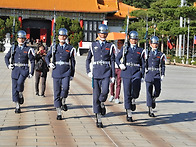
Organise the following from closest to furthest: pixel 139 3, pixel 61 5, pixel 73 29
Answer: pixel 73 29 < pixel 61 5 < pixel 139 3

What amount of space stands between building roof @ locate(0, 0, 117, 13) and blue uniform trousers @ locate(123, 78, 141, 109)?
54.8 metres

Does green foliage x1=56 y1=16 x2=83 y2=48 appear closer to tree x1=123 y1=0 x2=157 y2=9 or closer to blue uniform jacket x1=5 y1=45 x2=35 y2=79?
tree x1=123 y1=0 x2=157 y2=9

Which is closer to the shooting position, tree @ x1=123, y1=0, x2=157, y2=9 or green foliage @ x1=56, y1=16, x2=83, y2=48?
green foliage @ x1=56, y1=16, x2=83, y2=48

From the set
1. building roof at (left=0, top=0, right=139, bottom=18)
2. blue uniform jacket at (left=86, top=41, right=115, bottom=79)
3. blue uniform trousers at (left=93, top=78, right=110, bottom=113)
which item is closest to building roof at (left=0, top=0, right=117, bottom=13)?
building roof at (left=0, top=0, right=139, bottom=18)

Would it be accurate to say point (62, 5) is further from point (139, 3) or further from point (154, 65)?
point (154, 65)

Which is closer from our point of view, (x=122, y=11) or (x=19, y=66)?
(x=19, y=66)

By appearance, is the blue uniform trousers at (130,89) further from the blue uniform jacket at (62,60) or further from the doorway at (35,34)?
the doorway at (35,34)

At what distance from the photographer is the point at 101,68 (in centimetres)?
855

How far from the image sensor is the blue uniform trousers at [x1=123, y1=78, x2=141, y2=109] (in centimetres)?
912

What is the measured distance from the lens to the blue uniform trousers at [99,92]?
8.48 m

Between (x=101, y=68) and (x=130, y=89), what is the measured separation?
974mm

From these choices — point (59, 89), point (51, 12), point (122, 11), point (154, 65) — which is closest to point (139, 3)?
point (122, 11)

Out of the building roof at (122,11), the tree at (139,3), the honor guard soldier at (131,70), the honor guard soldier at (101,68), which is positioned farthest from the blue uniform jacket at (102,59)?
the tree at (139,3)

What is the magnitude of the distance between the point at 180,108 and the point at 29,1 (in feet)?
183
